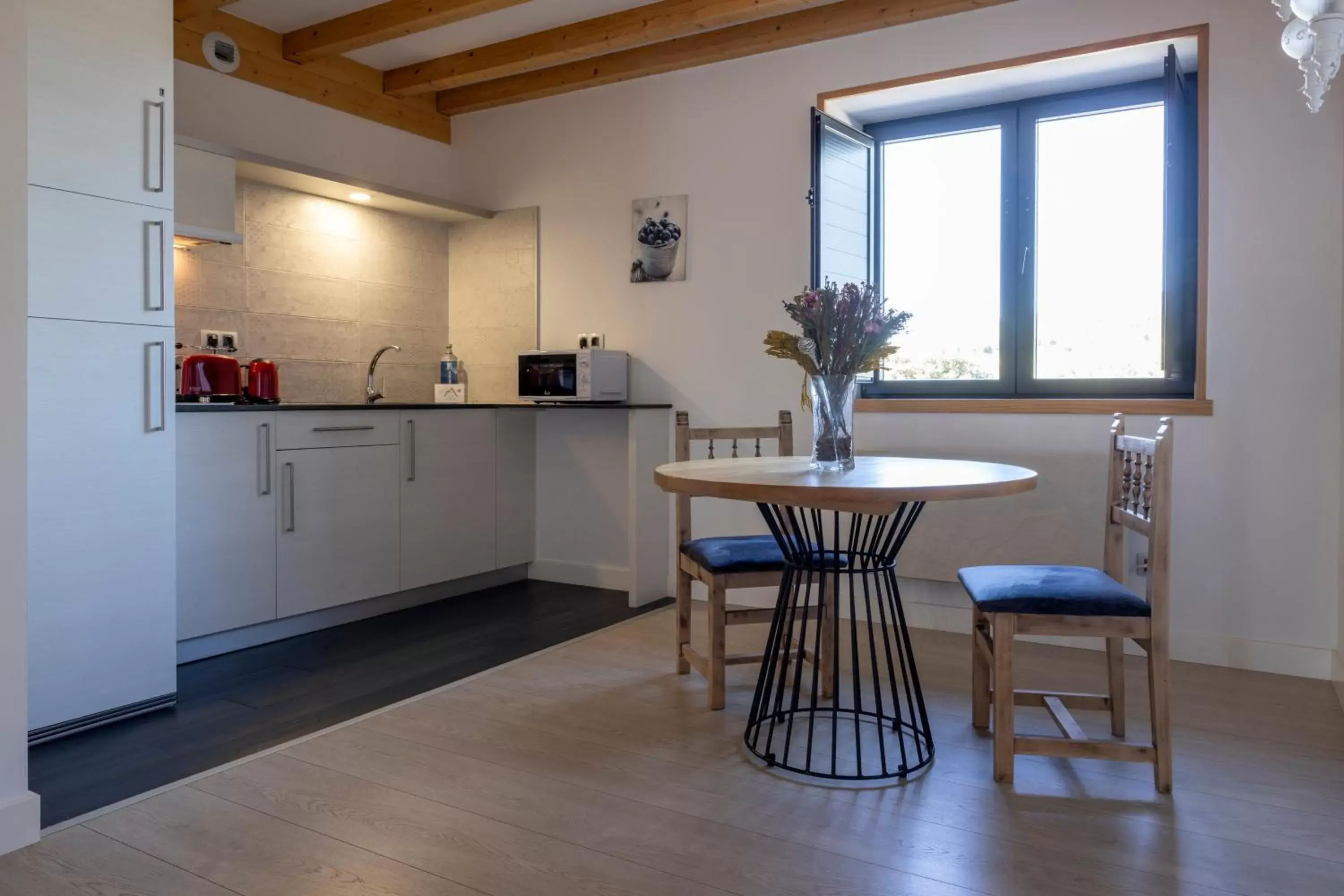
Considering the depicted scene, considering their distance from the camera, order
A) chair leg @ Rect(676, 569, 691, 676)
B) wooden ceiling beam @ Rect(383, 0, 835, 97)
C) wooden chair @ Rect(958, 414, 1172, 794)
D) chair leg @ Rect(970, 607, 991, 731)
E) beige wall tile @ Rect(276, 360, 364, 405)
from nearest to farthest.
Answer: wooden chair @ Rect(958, 414, 1172, 794) → chair leg @ Rect(970, 607, 991, 731) → chair leg @ Rect(676, 569, 691, 676) → wooden ceiling beam @ Rect(383, 0, 835, 97) → beige wall tile @ Rect(276, 360, 364, 405)

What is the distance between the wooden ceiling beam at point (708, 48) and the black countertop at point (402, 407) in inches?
59.6

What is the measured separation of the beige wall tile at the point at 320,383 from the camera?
4.32 metres

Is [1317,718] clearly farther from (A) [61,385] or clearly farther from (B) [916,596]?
(A) [61,385]

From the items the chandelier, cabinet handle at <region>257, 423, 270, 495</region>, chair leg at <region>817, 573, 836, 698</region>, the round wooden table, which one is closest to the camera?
the chandelier

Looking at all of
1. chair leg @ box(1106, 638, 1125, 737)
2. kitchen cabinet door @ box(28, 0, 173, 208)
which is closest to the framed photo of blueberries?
kitchen cabinet door @ box(28, 0, 173, 208)

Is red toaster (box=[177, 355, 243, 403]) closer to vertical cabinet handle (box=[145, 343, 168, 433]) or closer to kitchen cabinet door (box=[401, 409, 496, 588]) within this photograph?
kitchen cabinet door (box=[401, 409, 496, 588])

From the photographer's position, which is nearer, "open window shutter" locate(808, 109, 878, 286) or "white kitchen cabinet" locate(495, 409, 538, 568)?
"open window shutter" locate(808, 109, 878, 286)

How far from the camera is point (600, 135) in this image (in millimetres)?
4668

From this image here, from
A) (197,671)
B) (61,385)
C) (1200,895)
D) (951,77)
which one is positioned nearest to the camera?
(1200,895)

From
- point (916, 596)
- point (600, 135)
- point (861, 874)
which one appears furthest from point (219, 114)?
point (861, 874)

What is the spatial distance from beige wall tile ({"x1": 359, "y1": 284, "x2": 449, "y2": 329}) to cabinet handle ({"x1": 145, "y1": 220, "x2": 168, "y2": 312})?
6.28ft

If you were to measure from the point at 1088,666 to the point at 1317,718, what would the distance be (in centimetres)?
68

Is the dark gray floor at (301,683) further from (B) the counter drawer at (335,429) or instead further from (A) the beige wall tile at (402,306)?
(A) the beige wall tile at (402,306)

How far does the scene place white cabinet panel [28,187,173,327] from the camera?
2500 millimetres
